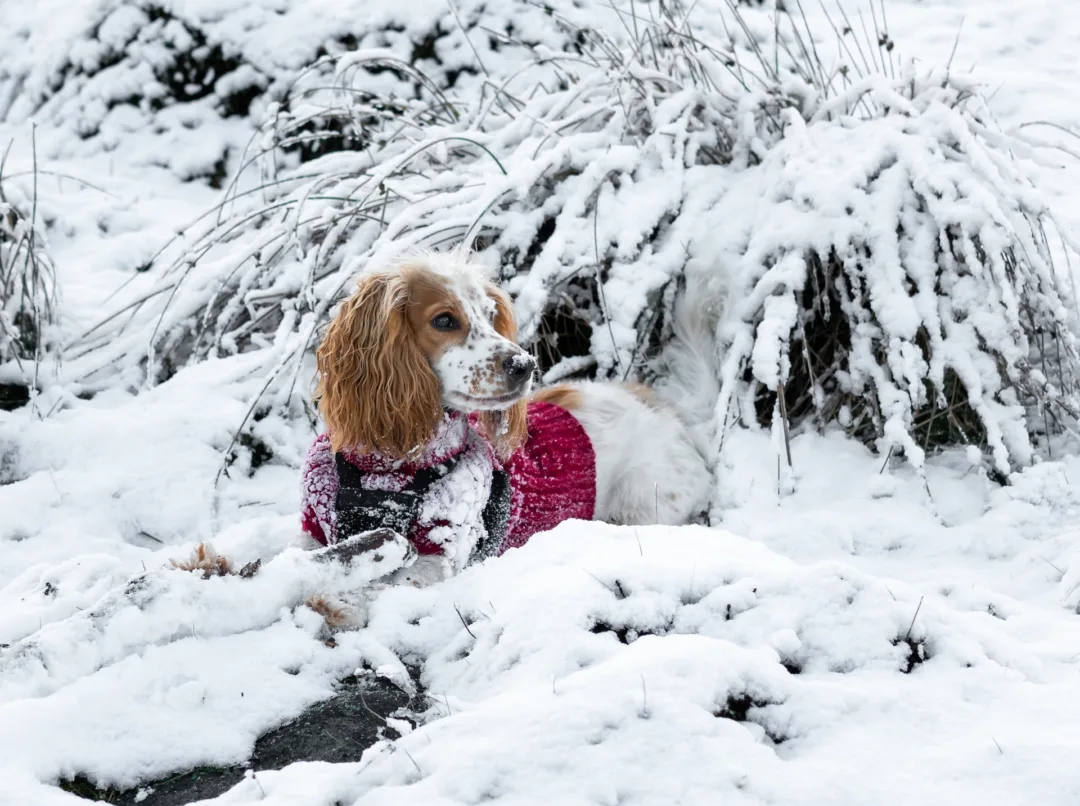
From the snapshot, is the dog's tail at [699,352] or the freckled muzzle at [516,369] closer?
the freckled muzzle at [516,369]

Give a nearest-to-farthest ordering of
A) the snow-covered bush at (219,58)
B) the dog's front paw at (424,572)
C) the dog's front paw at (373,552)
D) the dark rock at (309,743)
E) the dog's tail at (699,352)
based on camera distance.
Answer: the dark rock at (309,743)
the dog's front paw at (373,552)
the dog's front paw at (424,572)
the dog's tail at (699,352)
the snow-covered bush at (219,58)

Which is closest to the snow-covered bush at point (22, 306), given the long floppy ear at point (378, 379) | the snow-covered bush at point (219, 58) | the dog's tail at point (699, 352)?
the long floppy ear at point (378, 379)

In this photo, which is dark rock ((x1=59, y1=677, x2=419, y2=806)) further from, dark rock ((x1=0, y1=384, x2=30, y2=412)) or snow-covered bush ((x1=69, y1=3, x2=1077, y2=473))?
dark rock ((x1=0, y1=384, x2=30, y2=412))

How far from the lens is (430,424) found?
2893 millimetres

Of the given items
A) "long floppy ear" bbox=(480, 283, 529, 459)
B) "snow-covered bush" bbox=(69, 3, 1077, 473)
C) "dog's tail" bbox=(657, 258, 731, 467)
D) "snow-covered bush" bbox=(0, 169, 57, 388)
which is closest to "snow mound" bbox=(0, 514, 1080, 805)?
"long floppy ear" bbox=(480, 283, 529, 459)

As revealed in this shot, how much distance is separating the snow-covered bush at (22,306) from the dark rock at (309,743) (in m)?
2.86

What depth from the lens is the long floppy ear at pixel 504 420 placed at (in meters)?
3.13

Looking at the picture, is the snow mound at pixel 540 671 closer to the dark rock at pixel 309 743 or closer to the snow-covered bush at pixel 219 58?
the dark rock at pixel 309 743

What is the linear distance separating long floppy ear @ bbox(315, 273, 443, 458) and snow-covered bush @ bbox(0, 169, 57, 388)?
5.96 ft

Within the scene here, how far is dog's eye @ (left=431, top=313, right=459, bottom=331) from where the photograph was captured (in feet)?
9.70

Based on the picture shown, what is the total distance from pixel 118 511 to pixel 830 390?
276cm

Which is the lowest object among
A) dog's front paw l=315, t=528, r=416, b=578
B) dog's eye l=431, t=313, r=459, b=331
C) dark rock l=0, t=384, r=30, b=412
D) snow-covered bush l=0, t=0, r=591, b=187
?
dark rock l=0, t=384, r=30, b=412

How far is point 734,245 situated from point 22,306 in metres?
3.13

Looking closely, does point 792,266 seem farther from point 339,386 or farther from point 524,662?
point 524,662
